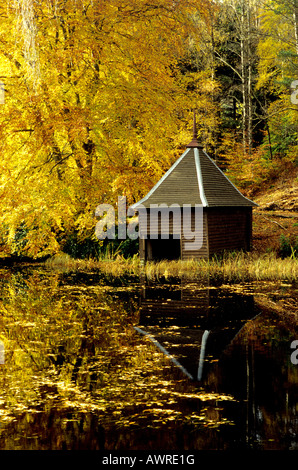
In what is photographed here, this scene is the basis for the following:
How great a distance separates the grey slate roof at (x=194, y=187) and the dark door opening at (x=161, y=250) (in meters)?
2.34

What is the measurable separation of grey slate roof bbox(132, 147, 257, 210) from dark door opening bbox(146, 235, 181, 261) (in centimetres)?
234

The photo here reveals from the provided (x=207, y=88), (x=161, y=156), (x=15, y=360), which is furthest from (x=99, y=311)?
(x=207, y=88)

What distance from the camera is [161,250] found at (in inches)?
867

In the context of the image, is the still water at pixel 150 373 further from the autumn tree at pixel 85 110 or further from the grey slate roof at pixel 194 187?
the autumn tree at pixel 85 110

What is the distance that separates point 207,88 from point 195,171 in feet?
38.9

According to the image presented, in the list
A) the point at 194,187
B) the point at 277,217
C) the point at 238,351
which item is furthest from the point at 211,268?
the point at 277,217

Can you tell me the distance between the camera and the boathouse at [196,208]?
744 inches

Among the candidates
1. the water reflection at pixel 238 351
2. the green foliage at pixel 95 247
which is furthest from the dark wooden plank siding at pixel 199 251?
the water reflection at pixel 238 351

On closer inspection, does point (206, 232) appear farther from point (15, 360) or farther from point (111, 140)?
point (15, 360)

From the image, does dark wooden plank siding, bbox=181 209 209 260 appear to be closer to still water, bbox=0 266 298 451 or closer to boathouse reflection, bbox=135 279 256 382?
boathouse reflection, bbox=135 279 256 382

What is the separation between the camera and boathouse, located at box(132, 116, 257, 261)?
18891 millimetres

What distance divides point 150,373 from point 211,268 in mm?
11242

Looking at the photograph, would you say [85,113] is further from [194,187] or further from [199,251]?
[199,251]

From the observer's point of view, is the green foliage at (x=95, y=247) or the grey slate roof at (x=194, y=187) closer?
the grey slate roof at (x=194, y=187)
